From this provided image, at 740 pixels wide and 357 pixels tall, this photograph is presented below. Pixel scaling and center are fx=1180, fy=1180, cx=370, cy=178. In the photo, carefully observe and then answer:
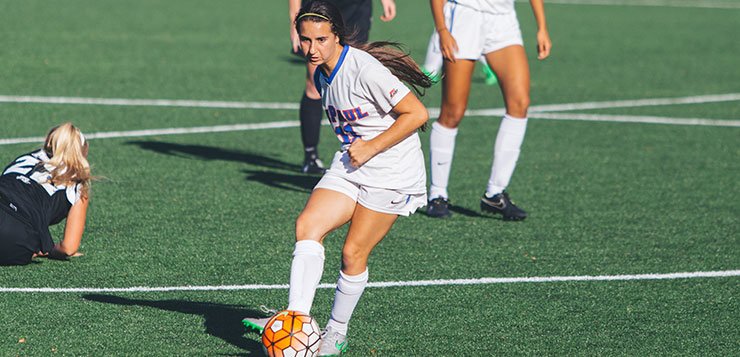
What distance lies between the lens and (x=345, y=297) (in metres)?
5.58

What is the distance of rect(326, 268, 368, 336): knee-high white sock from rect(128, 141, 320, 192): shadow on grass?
3767 millimetres

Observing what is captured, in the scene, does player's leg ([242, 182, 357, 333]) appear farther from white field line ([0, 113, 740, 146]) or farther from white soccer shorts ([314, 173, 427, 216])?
white field line ([0, 113, 740, 146])

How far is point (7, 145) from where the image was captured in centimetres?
1032

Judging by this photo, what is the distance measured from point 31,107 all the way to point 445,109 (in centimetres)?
531

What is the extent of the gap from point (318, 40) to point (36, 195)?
2450 millimetres

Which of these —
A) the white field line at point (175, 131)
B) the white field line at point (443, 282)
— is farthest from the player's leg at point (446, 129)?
the white field line at point (175, 131)

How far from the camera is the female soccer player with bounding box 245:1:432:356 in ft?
17.7

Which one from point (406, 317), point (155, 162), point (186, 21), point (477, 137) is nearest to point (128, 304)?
point (406, 317)

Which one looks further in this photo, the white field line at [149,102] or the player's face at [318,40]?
the white field line at [149,102]

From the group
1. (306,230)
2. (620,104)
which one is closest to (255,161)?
(306,230)

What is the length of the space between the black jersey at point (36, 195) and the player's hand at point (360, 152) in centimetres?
241

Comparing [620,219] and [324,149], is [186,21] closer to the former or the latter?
[324,149]

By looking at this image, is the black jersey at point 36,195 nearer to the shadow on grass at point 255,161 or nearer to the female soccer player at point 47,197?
the female soccer player at point 47,197

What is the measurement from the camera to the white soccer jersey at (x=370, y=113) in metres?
5.50
